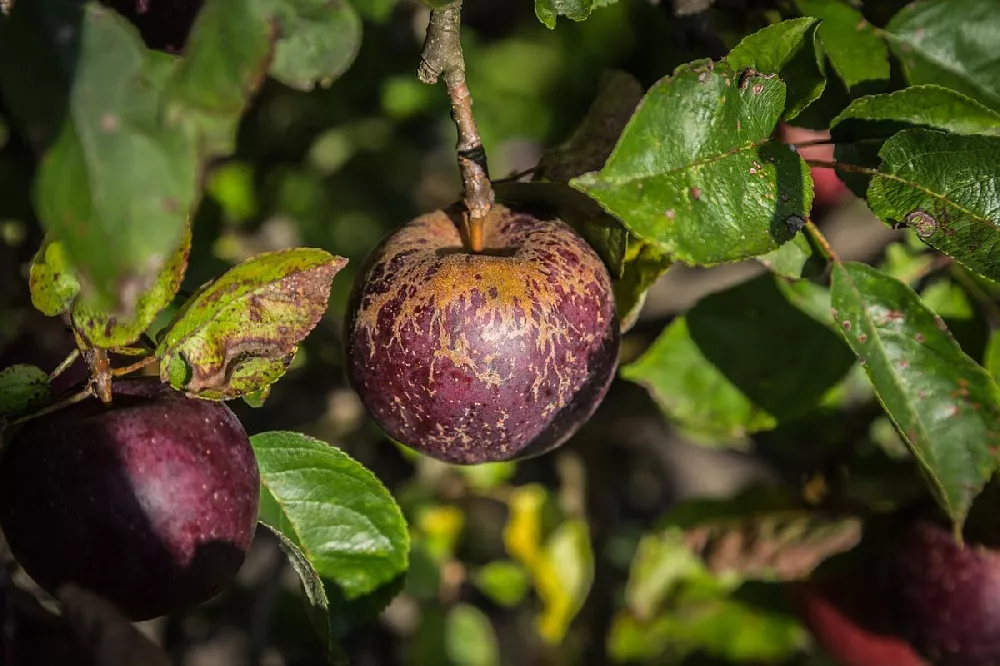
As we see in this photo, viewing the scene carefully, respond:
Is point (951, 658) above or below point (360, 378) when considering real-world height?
below

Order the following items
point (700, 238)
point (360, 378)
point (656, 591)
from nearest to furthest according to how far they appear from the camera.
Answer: point (700, 238) < point (360, 378) < point (656, 591)

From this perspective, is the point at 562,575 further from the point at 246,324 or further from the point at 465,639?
the point at 246,324

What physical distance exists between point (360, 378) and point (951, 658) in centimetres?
98

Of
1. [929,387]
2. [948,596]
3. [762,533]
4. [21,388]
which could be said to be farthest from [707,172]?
[762,533]

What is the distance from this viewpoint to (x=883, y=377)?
3.03ft

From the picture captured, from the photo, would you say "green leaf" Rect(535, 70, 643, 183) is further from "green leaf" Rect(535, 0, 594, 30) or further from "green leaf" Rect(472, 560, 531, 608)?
"green leaf" Rect(472, 560, 531, 608)

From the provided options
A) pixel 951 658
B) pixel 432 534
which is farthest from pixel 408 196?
pixel 951 658

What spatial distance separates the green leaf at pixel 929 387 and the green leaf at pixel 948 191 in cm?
9

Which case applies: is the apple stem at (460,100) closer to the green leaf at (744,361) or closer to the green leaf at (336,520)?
the green leaf at (336,520)

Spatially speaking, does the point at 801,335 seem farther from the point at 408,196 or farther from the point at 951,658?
the point at 408,196

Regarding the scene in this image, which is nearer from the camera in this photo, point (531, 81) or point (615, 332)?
point (615, 332)

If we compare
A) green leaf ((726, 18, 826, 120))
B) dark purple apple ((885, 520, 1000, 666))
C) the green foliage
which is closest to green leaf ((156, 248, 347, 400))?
the green foliage

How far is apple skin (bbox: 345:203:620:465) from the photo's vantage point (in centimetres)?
92

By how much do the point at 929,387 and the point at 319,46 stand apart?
0.63 metres
